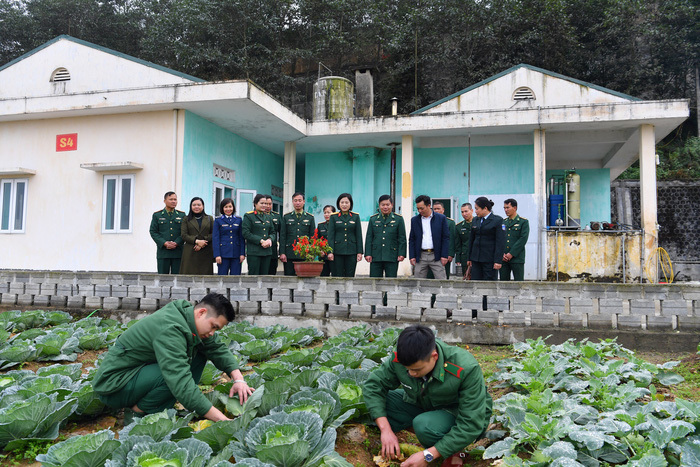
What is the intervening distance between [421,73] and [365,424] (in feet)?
61.6

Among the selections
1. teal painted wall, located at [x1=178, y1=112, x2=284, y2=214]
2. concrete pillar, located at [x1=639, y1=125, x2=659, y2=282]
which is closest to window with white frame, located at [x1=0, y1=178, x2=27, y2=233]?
teal painted wall, located at [x1=178, y1=112, x2=284, y2=214]

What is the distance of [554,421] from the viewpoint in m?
2.56

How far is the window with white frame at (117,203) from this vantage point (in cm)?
943

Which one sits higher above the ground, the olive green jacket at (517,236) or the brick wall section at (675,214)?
the brick wall section at (675,214)

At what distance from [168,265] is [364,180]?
574 cm

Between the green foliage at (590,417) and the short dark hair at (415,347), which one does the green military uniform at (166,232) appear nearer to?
the green foliage at (590,417)

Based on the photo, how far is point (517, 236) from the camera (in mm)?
6656

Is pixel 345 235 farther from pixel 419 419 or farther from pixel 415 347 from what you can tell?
pixel 415 347

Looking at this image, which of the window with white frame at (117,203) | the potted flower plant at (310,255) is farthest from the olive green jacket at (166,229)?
the window with white frame at (117,203)

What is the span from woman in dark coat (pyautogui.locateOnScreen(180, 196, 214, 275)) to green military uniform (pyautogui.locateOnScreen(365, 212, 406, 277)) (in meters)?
2.23

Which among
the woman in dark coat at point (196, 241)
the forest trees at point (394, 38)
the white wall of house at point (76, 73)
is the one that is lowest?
the woman in dark coat at point (196, 241)

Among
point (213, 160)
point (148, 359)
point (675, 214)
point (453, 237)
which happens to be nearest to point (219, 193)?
point (213, 160)

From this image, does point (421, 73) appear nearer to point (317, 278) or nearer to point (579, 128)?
point (579, 128)

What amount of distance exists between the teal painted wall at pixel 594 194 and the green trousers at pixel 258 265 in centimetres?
885
